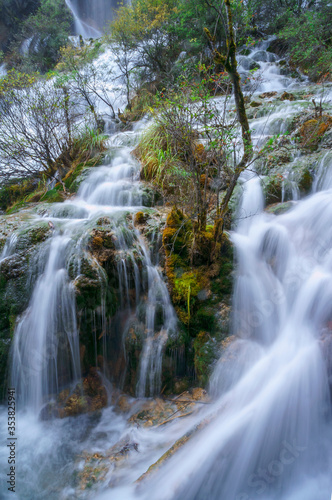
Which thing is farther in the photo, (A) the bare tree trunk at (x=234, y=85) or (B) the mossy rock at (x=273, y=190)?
(B) the mossy rock at (x=273, y=190)

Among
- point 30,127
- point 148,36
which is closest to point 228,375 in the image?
point 30,127

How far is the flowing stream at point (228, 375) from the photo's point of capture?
2.12m

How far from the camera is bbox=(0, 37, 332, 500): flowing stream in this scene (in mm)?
2117

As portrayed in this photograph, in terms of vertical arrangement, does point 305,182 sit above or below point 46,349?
above

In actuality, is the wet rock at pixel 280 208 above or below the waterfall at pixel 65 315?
above

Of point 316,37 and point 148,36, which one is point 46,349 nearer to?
point 316,37

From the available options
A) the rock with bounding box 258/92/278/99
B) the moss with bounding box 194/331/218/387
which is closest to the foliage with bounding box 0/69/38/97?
the moss with bounding box 194/331/218/387

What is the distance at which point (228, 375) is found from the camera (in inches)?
113

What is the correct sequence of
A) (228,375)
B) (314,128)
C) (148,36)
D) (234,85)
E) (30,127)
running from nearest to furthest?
1. (228,375)
2. (234,85)
3. (314,128)
4. (30,127)
5. (148,36)

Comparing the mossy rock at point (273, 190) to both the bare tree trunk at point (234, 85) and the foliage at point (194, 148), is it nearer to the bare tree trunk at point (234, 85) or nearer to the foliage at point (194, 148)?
the foliage at point (194, 148)

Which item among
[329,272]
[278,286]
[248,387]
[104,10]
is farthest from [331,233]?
[104,10]

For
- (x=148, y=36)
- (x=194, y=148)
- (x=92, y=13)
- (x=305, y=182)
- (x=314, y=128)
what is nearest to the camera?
(x=194, y=148)

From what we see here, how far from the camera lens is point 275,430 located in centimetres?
226

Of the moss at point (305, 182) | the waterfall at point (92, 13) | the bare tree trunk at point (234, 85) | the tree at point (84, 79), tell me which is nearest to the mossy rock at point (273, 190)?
the moss at point (305, 182)
